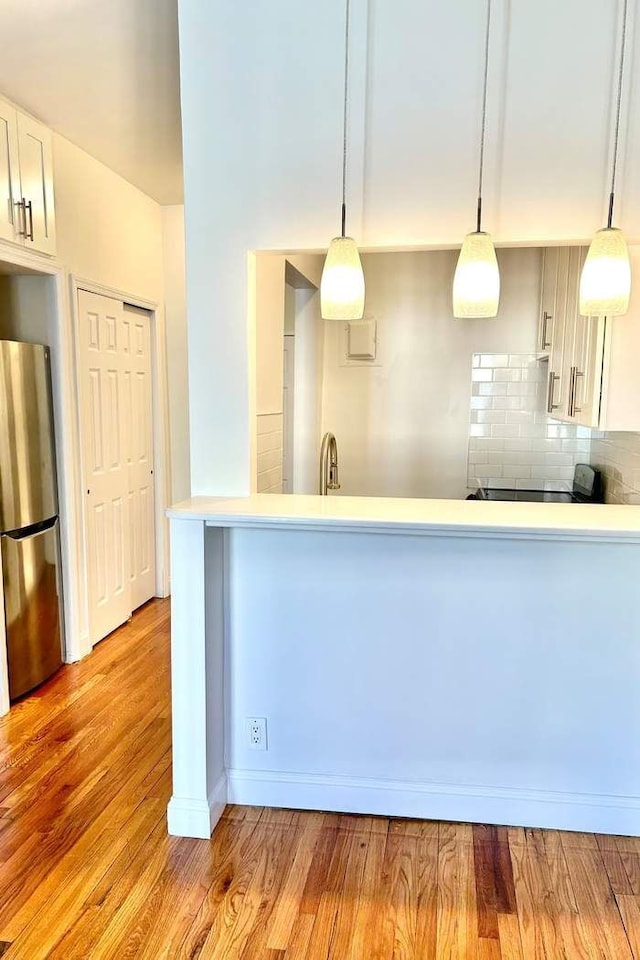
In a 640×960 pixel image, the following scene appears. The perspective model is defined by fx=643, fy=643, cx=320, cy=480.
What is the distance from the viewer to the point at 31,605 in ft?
10.4

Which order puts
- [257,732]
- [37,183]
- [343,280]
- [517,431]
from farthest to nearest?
[517,431] → [37,183] → [257,732] → [343,280]

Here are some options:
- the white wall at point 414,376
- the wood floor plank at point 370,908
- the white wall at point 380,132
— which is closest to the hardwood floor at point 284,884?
the wood floor plank at point 370,908

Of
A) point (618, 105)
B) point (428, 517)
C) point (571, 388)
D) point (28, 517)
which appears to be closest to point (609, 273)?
point (618, 105)

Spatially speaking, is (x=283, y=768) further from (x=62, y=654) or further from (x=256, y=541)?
(x=62, y=654)

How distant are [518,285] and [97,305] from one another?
2.53m

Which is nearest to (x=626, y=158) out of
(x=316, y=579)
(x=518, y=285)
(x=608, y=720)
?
(x=316, y=579)

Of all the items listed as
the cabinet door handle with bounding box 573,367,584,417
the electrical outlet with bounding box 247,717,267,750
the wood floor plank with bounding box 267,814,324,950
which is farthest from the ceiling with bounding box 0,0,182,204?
the wood floor plank with bounding box 267,814,324,950

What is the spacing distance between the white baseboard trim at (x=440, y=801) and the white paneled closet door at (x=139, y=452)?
2260 mm

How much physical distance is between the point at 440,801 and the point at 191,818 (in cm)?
85

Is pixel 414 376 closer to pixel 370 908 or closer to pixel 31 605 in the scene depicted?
pixel 31 605

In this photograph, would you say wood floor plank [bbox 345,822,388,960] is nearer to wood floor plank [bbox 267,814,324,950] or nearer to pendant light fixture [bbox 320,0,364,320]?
wood floor plank [bbox 267,814,324,950]

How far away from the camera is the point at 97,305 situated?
145 inches

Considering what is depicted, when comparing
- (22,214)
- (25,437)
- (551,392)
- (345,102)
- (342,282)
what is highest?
(345,102)

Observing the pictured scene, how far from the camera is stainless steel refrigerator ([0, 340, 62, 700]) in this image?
2982 millimetres
